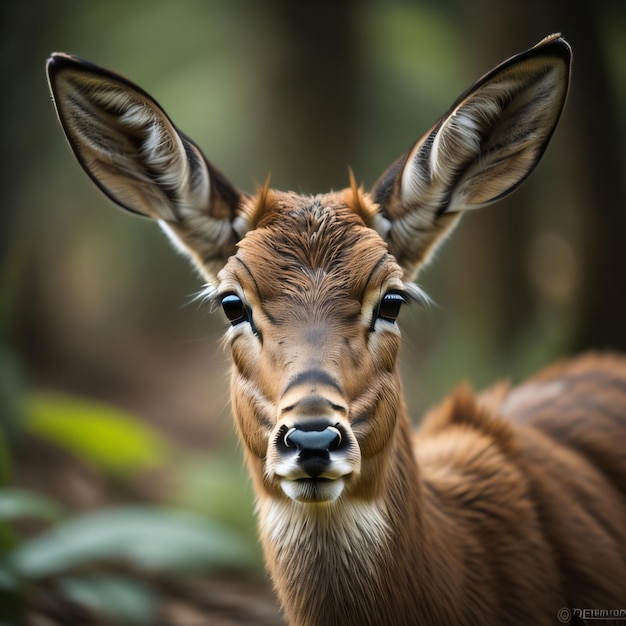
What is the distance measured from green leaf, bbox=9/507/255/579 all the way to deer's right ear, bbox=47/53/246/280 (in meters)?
3.05

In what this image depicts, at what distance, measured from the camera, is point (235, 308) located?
4602mm

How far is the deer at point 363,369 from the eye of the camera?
4.24 m

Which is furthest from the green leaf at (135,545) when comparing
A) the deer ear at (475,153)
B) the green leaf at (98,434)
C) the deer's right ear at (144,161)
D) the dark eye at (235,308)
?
the deer ear at (475,153)

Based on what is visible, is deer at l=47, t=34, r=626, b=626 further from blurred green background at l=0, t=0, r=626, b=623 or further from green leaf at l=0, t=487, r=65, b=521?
green leaf at l=0, t=487, r=65, b=521

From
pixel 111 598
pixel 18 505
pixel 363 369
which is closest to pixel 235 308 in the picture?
pixel 363 369

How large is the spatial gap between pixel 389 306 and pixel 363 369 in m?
0.47

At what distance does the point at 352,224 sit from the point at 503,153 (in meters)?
1.15

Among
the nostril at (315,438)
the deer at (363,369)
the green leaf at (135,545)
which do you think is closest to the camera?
the nostril at (315,438)

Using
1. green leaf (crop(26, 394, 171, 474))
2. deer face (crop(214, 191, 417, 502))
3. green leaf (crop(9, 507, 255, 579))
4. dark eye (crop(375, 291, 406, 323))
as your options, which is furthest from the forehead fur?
green leaf (crop(26, 394, 171, 474))

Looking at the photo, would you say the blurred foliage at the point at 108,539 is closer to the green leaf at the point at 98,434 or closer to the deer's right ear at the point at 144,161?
the green leaf at the point at 98,434

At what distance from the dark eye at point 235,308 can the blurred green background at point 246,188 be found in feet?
4.81

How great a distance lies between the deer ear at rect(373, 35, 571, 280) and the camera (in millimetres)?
4609

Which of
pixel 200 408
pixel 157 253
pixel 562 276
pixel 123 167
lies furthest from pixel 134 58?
pixel 123 167

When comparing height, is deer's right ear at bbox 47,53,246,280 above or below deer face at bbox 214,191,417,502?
above
